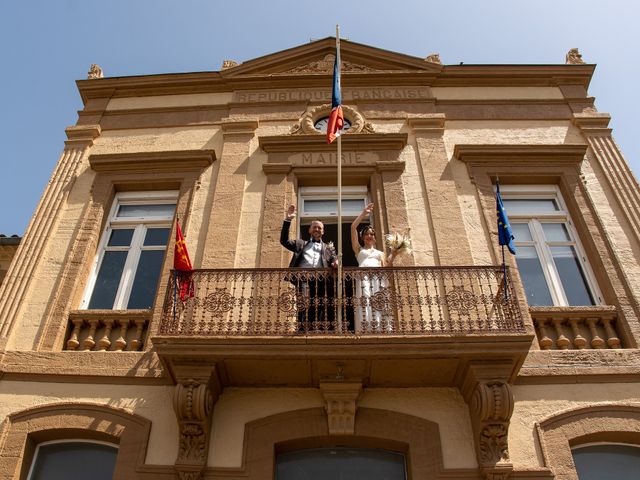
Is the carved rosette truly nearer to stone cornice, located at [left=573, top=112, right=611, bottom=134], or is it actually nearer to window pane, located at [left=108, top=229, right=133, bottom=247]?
window pane, located at [left=108, top=229, right=133, bottom=247]

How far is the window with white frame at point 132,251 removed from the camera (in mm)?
9227

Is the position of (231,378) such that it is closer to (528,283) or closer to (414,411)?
(414,411)

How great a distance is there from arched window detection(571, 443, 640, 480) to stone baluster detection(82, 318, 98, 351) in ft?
20.0

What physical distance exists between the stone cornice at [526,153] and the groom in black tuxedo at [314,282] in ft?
10.6

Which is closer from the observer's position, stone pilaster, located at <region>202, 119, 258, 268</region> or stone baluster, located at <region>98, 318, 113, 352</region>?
stone baluster, located at <region>98, 318, 113, 352</region>

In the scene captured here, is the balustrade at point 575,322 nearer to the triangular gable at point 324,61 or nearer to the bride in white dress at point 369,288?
the bride in white dress at point 369,288

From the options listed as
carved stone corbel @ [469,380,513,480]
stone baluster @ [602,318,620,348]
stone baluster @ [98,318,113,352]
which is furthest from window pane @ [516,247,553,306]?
stone baluster @ [98,318,113,352]

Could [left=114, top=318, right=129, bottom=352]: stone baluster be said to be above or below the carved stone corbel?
above

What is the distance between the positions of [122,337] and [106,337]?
0.20m

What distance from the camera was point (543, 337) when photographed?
8266mm

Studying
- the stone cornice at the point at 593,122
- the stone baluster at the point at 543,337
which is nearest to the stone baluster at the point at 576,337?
the stone baluster at the point at 543,337

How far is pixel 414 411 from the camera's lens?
24.4 ft

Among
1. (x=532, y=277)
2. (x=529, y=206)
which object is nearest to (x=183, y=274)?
(x=532, y=277)

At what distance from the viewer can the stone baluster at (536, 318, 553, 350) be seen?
26.7ft
